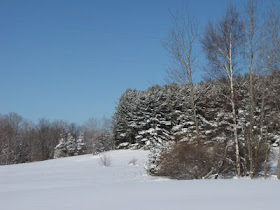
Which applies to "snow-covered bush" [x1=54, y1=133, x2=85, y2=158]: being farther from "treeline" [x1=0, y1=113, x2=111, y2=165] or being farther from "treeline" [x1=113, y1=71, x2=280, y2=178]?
"treeline" [x1=113, y1=71, x2=280, y2=178]

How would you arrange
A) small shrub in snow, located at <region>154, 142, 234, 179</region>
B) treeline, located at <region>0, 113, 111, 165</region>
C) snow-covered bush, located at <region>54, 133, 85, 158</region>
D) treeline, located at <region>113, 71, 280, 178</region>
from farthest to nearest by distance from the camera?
1. snow-covered bush, located at <region>54, 133, 85, 158</region>
2. treeline, located at <region>0, 113, 111, 165</region>
3. small shrub in snow, located at <region>154, 142, 234, 179</region>
4. treeline, located at <region>113, 71, 280, 178</region>

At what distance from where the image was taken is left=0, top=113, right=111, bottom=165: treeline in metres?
47.2

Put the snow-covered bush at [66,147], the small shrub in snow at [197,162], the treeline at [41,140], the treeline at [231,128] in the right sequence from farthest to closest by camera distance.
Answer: the snow-covered bush at [66,147], the treeline at [41,140], the small shrub in snow at [197,162], the treeline at [231,128]

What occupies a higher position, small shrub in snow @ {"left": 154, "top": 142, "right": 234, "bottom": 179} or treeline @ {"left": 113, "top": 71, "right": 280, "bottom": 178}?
treeline @ {"left": 113, "top": 71, "right": 280, "bottom": 178}

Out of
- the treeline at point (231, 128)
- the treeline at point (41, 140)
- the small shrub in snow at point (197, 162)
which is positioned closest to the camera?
the treeline at point (231, 128)

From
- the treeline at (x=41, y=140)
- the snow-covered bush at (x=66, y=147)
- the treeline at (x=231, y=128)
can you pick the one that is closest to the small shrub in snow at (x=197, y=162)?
the treeline at (x=231, y=128)

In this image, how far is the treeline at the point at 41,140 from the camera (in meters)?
47.2

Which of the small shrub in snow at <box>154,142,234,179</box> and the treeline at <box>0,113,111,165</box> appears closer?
the small shrub in snow at <box>154,142,234,179</box>

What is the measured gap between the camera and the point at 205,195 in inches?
227

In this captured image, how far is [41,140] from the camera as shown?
62.7 metres

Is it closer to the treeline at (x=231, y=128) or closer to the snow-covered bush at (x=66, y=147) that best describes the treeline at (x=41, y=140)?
the snow-covered bush at (x=66, y=147)

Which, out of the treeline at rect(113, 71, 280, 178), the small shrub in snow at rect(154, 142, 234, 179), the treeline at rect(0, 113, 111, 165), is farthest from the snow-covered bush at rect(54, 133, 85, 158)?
the small shrub in snow at rect(154, 142, 234, 179)

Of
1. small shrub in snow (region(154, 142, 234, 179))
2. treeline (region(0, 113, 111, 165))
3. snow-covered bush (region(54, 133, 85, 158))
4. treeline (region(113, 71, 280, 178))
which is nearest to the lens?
treeline (region(113, 71, 280, 178))

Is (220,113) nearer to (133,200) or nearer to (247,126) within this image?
(247,126)
